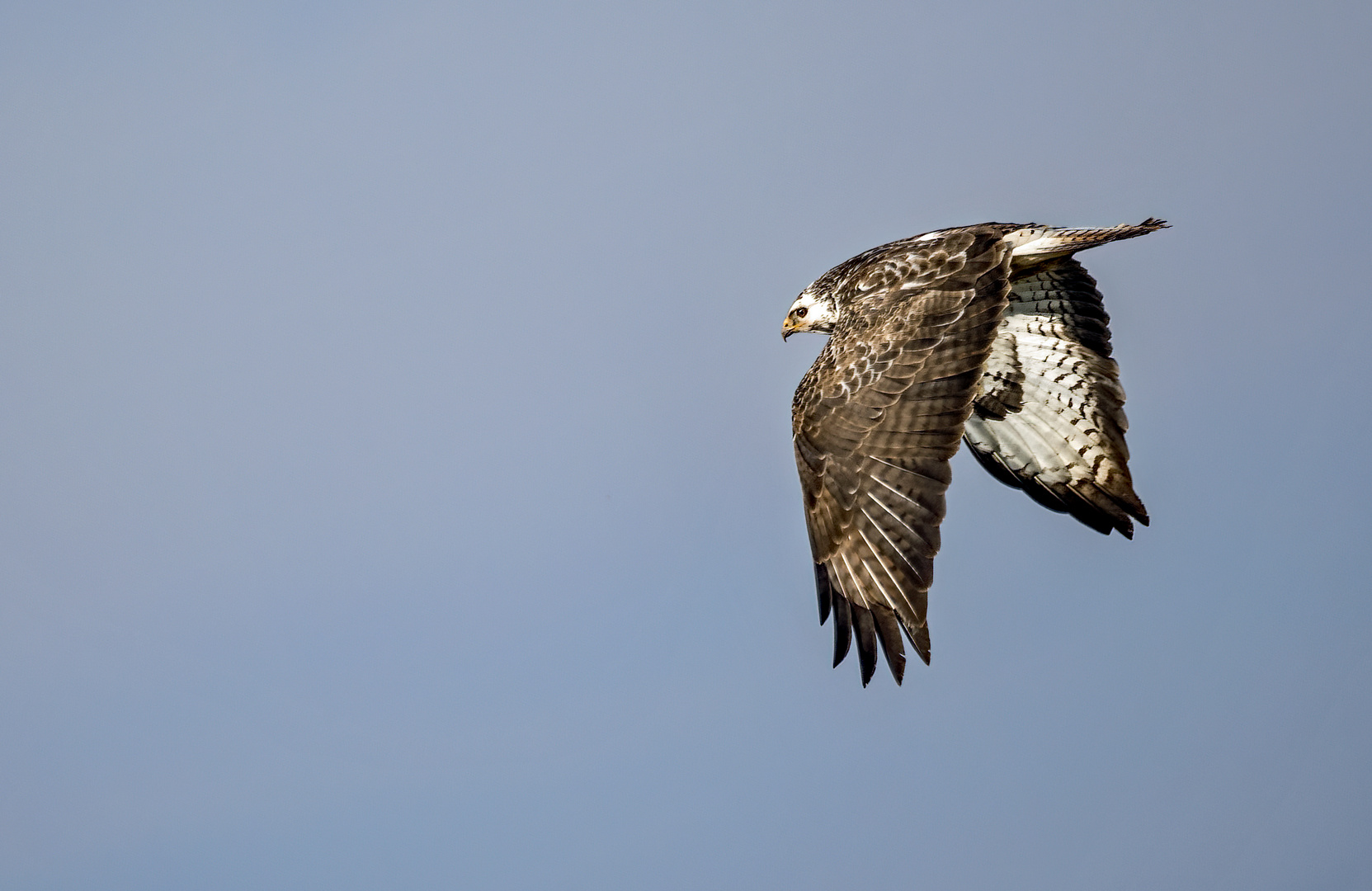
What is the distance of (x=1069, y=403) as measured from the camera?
14.5 m

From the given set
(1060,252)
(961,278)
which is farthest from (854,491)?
(1060,252)

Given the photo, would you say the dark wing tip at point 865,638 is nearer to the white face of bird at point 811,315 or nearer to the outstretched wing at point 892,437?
the outstretched wing at point 892,437

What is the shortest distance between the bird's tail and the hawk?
0.01 m

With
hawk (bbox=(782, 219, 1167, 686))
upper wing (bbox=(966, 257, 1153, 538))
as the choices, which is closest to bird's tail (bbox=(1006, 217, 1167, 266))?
hawk (bbox=(782, 219, 1167, 686))

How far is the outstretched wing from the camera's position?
1137 cm

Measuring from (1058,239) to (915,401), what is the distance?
6.83 ft

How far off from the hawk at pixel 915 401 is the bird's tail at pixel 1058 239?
0.01 m

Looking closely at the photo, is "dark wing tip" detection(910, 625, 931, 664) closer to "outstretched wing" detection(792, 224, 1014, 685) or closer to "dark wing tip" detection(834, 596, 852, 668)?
"outstretched wing" detection(792, 224, 1014, 685)

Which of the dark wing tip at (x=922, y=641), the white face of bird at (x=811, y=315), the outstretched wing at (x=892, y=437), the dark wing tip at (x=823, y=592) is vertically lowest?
the dark wing tip at (x=922, y=641)

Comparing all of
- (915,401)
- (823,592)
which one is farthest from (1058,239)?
(823,592)

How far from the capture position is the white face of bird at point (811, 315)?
1360 cm

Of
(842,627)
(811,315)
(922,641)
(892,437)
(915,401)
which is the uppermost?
(811,315)

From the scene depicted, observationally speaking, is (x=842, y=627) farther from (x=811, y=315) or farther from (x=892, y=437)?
(x=811, y=315)

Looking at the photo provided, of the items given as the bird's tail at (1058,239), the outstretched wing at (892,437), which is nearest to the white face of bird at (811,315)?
the outstretched wing at (892,437)
